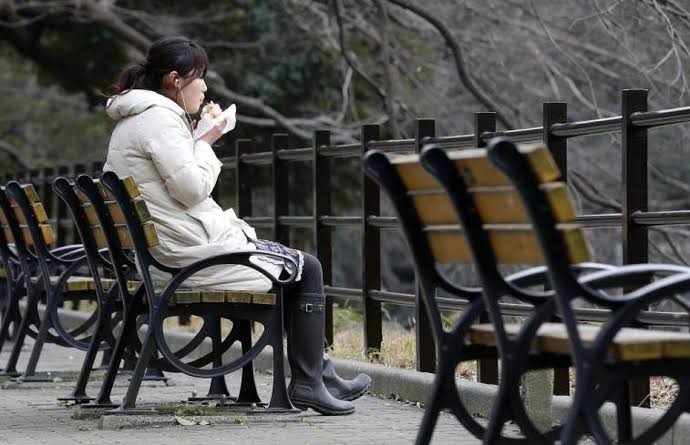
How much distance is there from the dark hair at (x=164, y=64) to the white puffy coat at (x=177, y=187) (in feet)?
0.70

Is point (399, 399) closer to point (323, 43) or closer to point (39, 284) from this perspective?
point (39, 284)

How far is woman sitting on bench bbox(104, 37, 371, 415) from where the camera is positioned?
267 inches

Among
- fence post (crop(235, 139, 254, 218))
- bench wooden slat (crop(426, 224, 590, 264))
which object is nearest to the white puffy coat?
bench wooden slat (crop(426, 224, 590, 264))

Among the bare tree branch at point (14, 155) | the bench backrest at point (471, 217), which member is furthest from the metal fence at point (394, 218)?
the bare tree branch at point (14, 155)

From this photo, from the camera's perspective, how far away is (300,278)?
22.8 ft

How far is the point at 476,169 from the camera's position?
14.1ft

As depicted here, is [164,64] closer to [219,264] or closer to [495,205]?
[219,264]

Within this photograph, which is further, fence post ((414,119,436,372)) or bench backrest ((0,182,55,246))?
bench backrest ((0,182,55,246))

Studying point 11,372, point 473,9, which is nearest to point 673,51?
point 473,9

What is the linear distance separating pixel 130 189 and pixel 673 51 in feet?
18.9

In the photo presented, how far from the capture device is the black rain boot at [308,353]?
696 cm

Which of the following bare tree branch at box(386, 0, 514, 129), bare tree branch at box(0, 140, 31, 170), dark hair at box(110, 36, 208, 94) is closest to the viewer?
dark hair at box(110, 36, 208, 94)

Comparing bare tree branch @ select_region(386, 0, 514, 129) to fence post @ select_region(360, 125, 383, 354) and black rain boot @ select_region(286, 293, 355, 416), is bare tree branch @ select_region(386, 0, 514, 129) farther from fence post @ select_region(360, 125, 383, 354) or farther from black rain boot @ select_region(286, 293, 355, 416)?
black rain boot @ select_region(286, 293, 355, 416)

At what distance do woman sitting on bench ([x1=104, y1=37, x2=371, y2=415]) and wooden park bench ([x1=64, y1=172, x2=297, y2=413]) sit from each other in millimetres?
83
